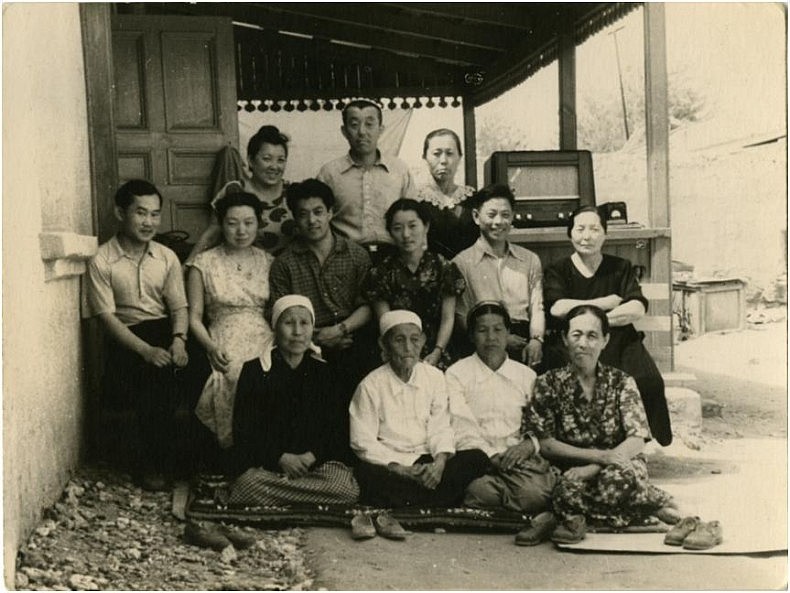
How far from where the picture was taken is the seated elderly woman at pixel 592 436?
355cm

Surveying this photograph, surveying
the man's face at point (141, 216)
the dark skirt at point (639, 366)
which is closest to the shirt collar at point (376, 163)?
the man's face at point (141, 216)

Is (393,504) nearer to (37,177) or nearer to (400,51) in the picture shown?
(37,177)

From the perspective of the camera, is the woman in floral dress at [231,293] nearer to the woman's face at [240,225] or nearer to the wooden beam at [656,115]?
the woman's face at [240,225]

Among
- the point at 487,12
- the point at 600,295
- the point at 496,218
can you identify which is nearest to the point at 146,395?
the point at 496,218

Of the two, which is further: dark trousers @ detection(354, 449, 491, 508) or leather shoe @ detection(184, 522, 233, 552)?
dark trousers @ detection(354, 449, 491, 508)

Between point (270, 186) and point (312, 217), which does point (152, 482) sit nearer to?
point (312, 217)

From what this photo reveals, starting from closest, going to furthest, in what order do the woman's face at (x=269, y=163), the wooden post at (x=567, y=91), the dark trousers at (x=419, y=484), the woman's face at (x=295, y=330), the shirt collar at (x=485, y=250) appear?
A: the dark trousers at (x=419, y=484) < the woman's face at (x=295, y=330) < the shirt collar at (x=485, y=250) < the woman's face at (x=269, y=163) < the wooden post at (x=567, y=91)

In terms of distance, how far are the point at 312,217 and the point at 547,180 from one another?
1611 mm

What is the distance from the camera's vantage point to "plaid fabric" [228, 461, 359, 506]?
364cm

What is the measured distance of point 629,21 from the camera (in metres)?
5.01

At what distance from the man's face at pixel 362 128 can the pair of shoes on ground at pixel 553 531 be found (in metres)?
2.04

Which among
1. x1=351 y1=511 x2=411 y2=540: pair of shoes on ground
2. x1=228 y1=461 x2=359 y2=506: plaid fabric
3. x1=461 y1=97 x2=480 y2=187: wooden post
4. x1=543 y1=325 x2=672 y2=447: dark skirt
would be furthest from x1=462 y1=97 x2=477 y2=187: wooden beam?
x1=351 y1=511 x2=411 y2=540: pair of shoes on ground

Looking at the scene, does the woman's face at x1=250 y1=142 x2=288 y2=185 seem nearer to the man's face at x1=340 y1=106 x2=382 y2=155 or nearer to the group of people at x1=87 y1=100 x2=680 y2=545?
the group of people at x1=87 y1=100 x2=680 y2=545

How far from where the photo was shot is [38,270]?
133 inches
